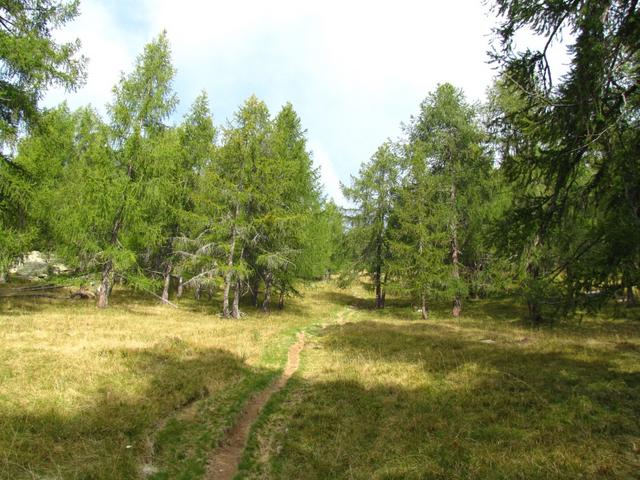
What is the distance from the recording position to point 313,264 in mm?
28266

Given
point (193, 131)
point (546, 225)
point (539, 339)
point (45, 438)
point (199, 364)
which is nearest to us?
point (45, 438)

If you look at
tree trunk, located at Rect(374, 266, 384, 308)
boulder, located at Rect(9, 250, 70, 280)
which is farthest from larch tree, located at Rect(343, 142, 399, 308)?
boulder, located at Rect(9, 250, 70, 280)

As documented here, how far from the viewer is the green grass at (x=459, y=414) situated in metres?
5.94

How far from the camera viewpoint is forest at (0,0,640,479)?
6.40 metres

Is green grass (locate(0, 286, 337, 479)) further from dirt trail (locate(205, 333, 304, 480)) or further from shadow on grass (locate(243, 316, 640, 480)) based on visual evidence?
shadow on grass (locate(243, 316, 640, 480))

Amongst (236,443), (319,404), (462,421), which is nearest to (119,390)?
(236,443)

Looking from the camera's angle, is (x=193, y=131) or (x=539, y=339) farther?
(x=193, y=131)

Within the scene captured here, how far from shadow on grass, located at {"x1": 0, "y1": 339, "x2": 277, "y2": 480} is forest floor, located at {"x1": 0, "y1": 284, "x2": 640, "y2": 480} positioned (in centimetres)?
3

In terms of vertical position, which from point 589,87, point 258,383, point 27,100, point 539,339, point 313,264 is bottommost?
point 258,383

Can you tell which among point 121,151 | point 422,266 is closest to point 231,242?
point 121,151

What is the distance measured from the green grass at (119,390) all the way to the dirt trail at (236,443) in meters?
0.20

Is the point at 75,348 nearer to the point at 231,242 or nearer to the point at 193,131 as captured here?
the point at 231,242

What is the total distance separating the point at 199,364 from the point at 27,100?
36.2ft

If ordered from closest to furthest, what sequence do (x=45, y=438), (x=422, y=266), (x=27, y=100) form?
(x=45, y=438)
(x=27, y=100)
(x=422, y=266)
